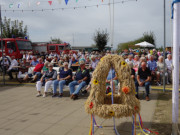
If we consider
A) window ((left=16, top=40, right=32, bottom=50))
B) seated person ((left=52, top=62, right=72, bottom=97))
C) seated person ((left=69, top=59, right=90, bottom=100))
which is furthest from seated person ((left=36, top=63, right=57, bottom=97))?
window ((left=16, top=40, right=32, bottom=50))

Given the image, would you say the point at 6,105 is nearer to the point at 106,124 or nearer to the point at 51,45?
the point at 106,124

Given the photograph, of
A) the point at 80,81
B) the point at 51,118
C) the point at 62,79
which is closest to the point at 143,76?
the point at 80,81

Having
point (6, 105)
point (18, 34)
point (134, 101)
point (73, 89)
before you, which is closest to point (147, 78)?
point (73, 89)

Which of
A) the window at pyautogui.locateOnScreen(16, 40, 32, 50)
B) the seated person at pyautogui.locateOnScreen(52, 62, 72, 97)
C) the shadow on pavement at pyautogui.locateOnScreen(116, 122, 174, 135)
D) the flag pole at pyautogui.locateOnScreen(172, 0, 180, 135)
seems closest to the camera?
the flag pole at pyautogui.locateOnScreen(172, 0, 180, 135)

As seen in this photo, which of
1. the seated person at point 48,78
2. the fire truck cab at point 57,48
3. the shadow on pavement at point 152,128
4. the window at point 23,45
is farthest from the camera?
the fire truck cab at point 57,48

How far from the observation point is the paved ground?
156 inches

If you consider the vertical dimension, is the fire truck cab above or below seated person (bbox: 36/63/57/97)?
above

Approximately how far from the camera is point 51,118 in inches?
188

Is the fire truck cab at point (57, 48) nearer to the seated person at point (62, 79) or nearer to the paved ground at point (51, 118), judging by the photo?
the seated person at point (62, 79)

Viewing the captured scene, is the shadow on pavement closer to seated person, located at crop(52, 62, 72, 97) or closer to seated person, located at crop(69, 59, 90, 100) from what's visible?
seated person, located at crop(69, 59, 90, 100)

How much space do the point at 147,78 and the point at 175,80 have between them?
2.93 metres

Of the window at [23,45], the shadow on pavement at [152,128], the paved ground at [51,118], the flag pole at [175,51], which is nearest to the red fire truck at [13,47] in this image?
the window at [23,45]

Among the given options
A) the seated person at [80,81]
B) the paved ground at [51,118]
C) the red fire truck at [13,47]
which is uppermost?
the red fire truck at [13,47]

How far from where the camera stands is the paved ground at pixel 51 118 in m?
3.97
